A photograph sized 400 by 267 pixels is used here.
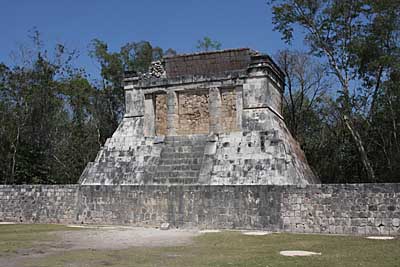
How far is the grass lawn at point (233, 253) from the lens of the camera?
6.43 meters

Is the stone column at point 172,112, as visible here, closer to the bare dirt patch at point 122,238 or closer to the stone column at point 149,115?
the stone column at point 149,115

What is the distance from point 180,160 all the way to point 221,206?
3207 millimetres

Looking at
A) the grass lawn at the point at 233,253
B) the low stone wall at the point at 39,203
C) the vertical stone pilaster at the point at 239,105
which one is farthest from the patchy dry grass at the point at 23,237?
the vertical stone pilaster at the point at 239,105

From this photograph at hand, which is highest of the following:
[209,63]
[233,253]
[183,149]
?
[209,63]

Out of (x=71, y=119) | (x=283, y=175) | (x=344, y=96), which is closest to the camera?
(x=283, y=175)

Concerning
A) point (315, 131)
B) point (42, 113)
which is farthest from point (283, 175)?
point (42, 113)

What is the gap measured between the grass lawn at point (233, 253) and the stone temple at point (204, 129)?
3.46 m

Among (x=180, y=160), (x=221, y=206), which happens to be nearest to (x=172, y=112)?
(x=180, y=160)

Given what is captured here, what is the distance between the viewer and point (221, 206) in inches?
447

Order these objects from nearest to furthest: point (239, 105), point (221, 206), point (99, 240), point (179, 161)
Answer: point (99, 240)
point (221, 206)
point (179, 161)
point (239, 105)

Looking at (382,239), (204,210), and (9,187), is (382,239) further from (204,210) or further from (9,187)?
(9,187)

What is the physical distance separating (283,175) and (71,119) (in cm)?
1703

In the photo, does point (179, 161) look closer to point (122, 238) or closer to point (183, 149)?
point (183, 149)

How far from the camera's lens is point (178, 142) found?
1474 centimetres
